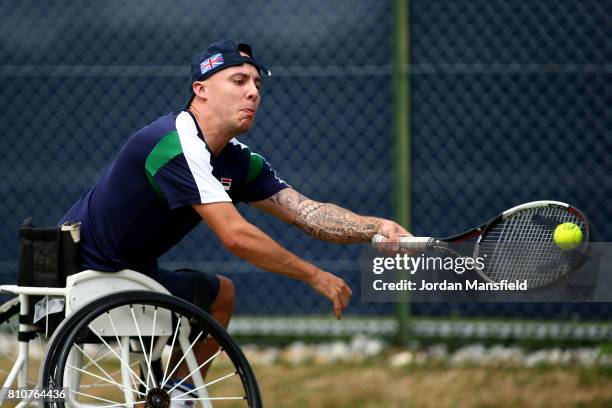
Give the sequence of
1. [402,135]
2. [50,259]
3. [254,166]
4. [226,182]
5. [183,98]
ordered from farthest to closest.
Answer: [183,98]
[402,135]
[254,166]
[226,182]
[50,259]

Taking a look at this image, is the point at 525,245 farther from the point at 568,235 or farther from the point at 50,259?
the point at 50,259

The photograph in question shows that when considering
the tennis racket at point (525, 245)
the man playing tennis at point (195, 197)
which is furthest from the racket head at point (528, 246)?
the man playing tennis at point (195, 197)

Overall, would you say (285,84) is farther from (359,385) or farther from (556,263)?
(556,263)

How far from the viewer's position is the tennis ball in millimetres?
4168

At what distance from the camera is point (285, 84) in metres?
6.48

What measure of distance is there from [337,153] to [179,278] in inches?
91.9

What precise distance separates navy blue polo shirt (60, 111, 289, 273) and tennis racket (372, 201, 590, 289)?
0.73m

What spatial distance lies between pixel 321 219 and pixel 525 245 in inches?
29.4

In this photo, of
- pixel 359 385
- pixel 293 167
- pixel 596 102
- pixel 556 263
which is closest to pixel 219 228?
pixel 556 263

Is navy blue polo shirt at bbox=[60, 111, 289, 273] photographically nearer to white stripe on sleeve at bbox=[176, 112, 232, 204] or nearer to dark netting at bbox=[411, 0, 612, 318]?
white stripe on sleeve at bbox=[176, 112, 232, 204]

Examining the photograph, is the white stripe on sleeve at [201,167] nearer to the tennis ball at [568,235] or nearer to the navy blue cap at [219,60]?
the navy blue cap at [219,60]

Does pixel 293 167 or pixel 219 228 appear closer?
pixel 219 228

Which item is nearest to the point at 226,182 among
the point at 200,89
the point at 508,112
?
the point at 200,89

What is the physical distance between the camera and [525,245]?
4332 mm
